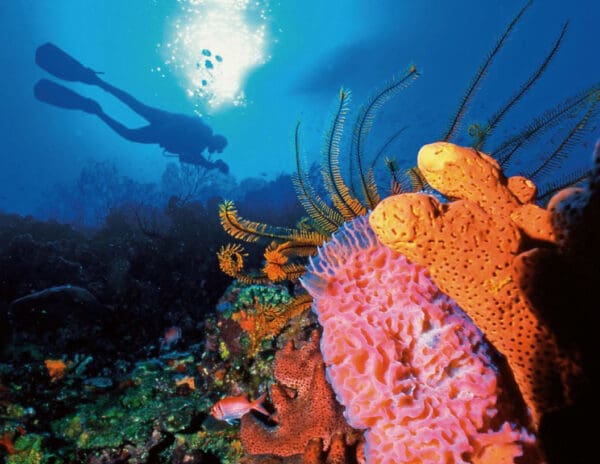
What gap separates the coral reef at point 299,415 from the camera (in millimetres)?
2541

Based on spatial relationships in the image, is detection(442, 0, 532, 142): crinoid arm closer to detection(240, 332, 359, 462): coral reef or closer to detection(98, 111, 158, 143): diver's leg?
detection(240, 332, 359, 462): coral reef

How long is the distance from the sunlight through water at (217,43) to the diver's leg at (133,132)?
12603 millimetres

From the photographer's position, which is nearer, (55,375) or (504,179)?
(504,179)

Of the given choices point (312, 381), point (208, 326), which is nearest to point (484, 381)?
point (312, 381)

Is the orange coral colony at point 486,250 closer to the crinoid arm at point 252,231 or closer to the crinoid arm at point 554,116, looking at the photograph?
the crinoid arm at point 252,231

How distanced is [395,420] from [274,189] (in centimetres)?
1861

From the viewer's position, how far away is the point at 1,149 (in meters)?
67.9

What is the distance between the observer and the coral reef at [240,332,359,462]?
8.34 feet

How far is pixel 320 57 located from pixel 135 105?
23267mm

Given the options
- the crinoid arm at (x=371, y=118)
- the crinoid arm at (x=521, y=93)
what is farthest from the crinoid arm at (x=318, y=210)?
the crinoid arm at (x=521, y=93)

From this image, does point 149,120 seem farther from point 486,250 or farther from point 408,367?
point 486,250

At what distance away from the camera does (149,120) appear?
22734 millimetres

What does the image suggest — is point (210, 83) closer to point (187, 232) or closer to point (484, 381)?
point (187, 232)

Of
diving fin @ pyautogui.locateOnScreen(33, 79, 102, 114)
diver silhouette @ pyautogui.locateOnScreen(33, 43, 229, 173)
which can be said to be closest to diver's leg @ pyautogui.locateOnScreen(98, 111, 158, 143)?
diver silhouette @ pyautogui.locateOnScreen(33, 43, 229, 173)
